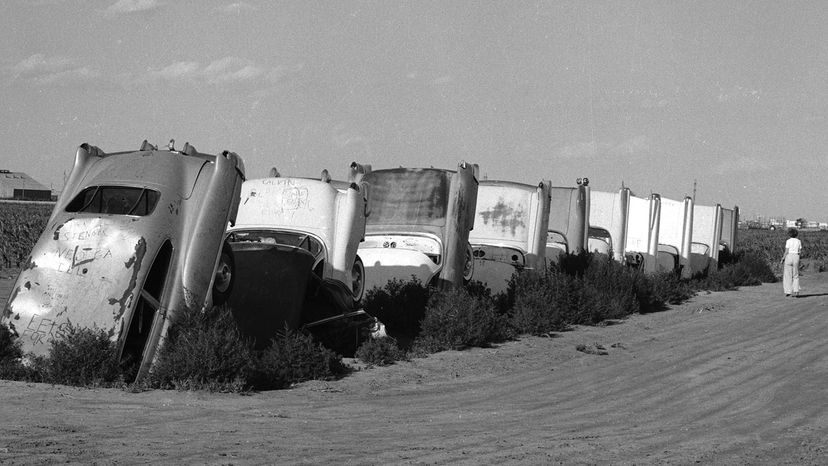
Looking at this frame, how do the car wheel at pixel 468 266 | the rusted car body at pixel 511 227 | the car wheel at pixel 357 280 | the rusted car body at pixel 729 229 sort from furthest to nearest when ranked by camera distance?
the rusted car body at pixel 729 229
the rusted car body at pixel 511 227
the car wheel at pixel 468 266
the car wheel at pixel 357 280

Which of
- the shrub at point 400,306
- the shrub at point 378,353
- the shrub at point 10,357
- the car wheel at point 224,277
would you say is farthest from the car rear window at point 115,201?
the shrub at point 400,306

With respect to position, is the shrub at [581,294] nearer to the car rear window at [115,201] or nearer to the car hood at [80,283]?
the car rear window at [115,201]

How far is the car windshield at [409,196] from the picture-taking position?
1584 cm

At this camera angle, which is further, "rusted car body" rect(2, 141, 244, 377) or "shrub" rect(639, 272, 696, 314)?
"shrub" rect(639, 272, 696, 314)

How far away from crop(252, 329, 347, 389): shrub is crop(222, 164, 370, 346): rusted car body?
285 mm

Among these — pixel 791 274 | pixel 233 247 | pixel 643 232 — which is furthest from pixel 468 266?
pixel 791 274

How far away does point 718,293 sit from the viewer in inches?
1086

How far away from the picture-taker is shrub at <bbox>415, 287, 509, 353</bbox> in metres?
13.6

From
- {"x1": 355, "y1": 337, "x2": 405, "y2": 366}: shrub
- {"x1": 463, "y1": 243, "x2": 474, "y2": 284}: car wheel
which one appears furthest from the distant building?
{"x1": 355, "y1": 337, "x2": 405, "y2": 366}: shrub

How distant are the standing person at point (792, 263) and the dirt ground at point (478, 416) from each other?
11.2m

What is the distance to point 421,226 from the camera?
51.7ft

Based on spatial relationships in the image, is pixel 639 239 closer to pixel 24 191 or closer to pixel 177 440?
pixel 177 440

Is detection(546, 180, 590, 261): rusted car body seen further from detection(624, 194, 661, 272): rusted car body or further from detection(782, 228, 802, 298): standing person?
detection(782, 228, 802, 298): standing person

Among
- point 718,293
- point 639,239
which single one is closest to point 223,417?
point 639,239
